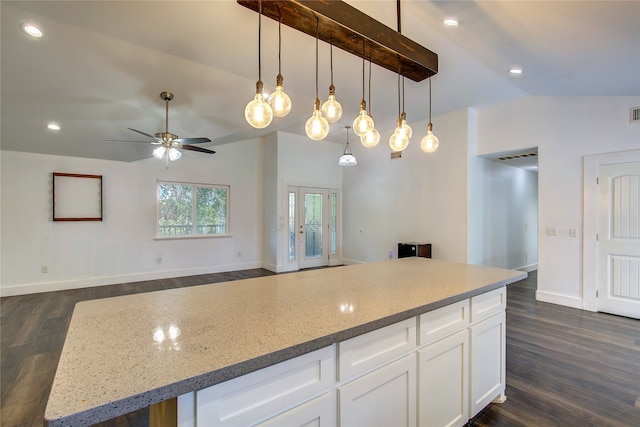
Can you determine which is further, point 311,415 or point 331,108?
point 331,108

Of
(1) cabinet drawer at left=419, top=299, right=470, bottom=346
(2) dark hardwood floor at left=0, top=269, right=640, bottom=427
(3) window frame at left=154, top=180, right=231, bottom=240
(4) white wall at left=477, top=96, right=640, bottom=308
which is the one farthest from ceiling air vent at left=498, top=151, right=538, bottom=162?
(3) window frame at left=154, top=180, right=231, bottom=240

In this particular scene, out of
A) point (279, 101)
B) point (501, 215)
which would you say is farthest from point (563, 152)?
point (279, 101)

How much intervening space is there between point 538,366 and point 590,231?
253 centimetres

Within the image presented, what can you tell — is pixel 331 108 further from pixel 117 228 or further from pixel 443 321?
pixel 117 228

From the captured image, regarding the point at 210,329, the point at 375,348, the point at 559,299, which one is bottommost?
the point at 559,299

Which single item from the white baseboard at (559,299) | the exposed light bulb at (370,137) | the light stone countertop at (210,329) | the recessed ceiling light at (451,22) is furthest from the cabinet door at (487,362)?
the white baseboard at (559,299)

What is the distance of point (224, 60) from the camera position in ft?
10.4

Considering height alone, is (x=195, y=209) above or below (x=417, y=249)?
above

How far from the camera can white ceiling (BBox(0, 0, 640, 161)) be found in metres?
2.32

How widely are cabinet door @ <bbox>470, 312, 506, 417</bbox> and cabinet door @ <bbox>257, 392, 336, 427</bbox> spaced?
1.11 m

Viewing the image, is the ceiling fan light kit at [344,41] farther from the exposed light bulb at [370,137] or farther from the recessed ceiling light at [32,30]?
the recessed ceiling light at [32,30]

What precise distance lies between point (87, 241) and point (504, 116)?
7558 mm

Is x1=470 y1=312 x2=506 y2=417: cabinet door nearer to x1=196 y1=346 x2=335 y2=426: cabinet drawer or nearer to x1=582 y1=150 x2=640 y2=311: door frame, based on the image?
x1=196 y1=346 x2=335 y2=426: cabinet drawer

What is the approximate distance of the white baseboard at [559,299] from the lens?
4.14 metres
